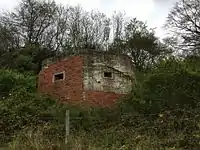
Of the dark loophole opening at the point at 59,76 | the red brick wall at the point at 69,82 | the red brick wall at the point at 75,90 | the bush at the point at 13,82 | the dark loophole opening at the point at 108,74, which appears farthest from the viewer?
the bush at the point at 13,82

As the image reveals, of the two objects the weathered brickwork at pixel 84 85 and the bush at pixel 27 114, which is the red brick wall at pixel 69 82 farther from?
the bush at pixel 27 114

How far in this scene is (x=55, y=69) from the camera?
25.5 m

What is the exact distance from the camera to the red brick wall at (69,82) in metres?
23.7

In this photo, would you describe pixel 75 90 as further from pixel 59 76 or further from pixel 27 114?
pixel 27 114

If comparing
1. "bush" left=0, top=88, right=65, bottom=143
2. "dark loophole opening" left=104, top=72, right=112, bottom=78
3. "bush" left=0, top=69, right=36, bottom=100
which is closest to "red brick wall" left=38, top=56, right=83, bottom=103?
"bush" left=0, top=88, right=65, bottom=143

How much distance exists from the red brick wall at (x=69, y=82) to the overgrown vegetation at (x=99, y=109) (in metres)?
0.74

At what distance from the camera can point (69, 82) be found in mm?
24109

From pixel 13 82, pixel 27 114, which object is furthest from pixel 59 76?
pixel 13 82

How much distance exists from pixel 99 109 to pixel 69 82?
2.94 metres

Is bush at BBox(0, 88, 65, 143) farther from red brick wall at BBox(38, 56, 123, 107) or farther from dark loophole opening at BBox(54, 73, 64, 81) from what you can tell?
dark loophole opening at BBox(54, 73, 64, 81)

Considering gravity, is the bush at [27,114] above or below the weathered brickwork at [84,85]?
below

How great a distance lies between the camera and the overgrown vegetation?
1426 cm

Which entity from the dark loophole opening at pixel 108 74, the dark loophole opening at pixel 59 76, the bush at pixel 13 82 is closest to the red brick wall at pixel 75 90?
the dark loophole opening at pixel 59 76

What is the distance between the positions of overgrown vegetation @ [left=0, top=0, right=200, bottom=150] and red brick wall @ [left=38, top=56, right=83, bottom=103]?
74 cm
